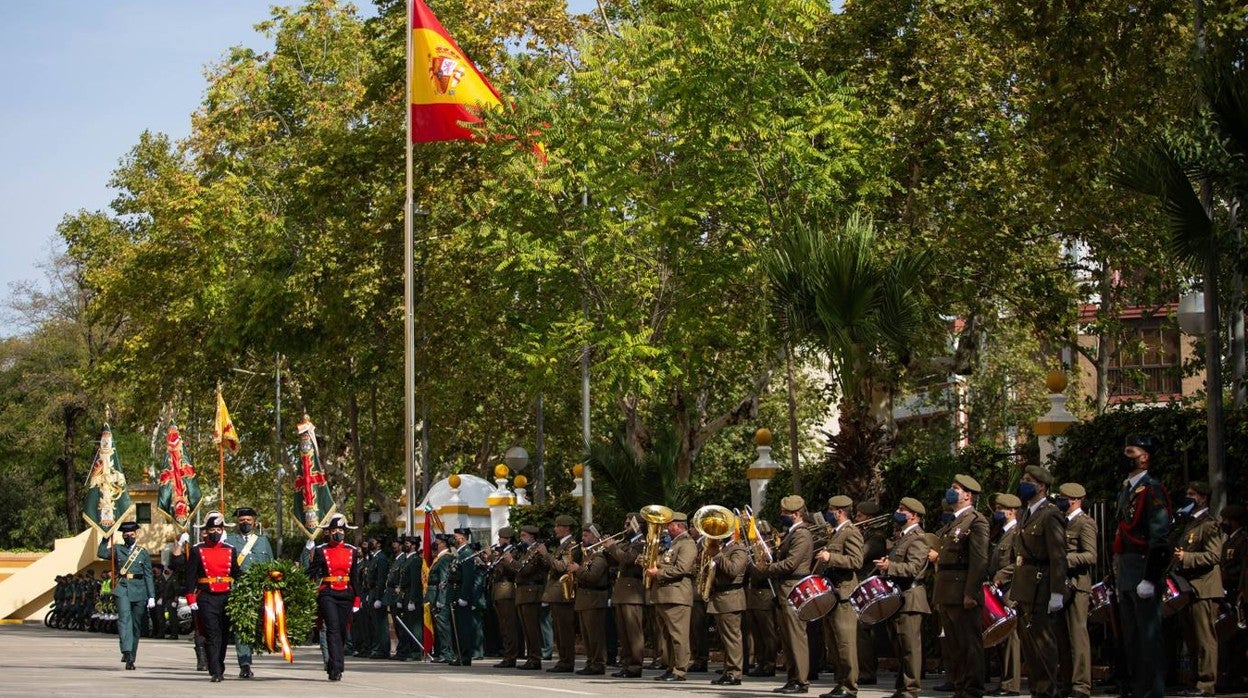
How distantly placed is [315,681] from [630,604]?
3797mm

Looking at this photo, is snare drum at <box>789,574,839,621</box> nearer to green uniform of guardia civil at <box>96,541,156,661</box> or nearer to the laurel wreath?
the laurel wreath

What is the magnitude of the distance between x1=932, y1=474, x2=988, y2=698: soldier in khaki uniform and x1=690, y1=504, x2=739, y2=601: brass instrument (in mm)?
3577

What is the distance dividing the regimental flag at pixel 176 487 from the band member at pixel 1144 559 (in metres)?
26.8

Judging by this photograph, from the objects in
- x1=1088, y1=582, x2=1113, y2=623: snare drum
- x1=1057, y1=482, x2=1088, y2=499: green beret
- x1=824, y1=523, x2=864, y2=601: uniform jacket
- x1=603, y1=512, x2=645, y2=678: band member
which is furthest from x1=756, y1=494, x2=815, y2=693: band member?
x1=1057, y1=482, x2=1088, y2=499: green beret

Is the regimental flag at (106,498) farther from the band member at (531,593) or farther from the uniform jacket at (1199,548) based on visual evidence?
the uniform jacket at (1199,548)

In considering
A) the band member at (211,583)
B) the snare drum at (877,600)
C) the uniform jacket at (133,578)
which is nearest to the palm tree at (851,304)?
the snare drum at (877,600)

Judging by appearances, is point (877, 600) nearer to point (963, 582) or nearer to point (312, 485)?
point (963, 582)

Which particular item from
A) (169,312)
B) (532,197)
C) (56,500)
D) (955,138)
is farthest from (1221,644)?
(56,500)

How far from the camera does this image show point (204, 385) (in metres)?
49.2

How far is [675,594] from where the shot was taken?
2041 centimetres

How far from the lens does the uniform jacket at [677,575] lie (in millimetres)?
20344

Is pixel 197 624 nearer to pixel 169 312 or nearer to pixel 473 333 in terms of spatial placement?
pixel 473 333

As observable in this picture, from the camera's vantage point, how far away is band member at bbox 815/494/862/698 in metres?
17.0

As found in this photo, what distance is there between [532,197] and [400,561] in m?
6.14
